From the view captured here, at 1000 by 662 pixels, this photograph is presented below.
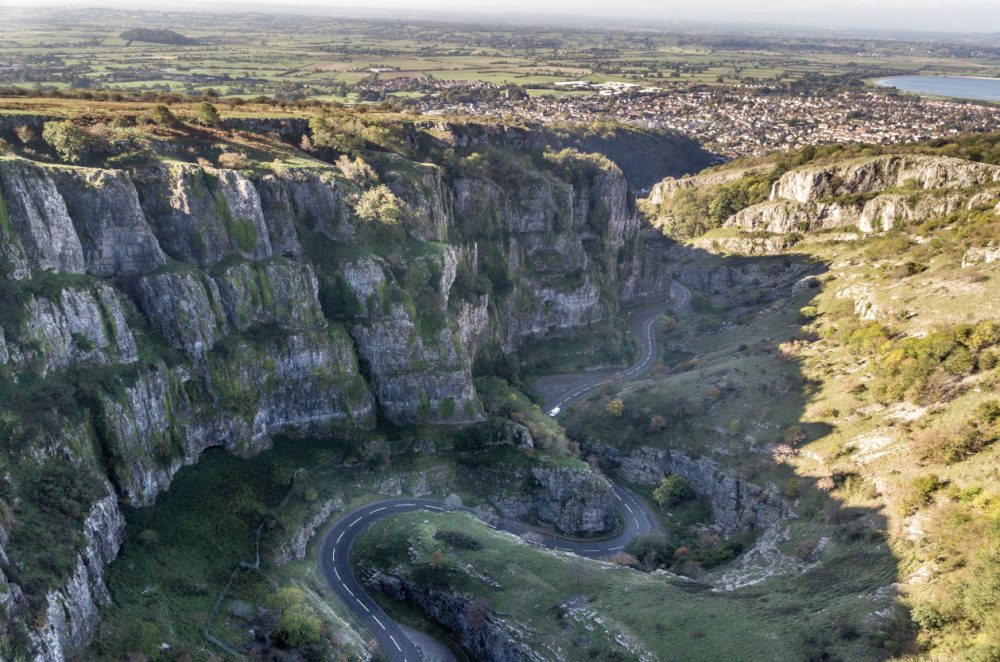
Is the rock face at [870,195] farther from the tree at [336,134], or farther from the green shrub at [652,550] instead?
the tree at [336,134]

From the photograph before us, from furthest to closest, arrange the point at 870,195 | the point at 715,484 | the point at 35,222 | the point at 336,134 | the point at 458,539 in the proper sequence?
the point at 870,195 < the point at 336,134 < the point at 715,484 < the point at 458,539 < the point at 35,222

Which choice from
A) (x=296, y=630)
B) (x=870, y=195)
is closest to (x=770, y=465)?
(x=296, y=630)

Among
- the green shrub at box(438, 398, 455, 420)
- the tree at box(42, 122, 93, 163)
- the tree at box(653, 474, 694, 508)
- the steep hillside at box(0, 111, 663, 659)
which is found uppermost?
the tree at box(42, 122, 93, 163)

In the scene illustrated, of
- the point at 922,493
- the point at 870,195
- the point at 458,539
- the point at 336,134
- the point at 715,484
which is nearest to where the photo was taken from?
the point at 922,493

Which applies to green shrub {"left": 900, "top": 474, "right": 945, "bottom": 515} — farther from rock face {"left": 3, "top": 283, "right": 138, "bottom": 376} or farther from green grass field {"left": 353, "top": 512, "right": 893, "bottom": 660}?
rock face {"left": 3, "top": 283, "right": 138, "bottom": 376}

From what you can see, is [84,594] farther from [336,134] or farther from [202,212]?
[336,134]

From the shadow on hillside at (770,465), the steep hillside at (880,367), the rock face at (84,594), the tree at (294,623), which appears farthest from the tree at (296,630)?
the steep hillside at (880,367)

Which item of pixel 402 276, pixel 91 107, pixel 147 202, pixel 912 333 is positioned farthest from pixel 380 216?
pixel 912 333

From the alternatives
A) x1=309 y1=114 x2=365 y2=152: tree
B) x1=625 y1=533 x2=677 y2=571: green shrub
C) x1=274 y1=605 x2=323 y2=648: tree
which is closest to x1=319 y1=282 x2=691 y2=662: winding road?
x1=625 y1=533 x2=677 y2=571: green shrub
